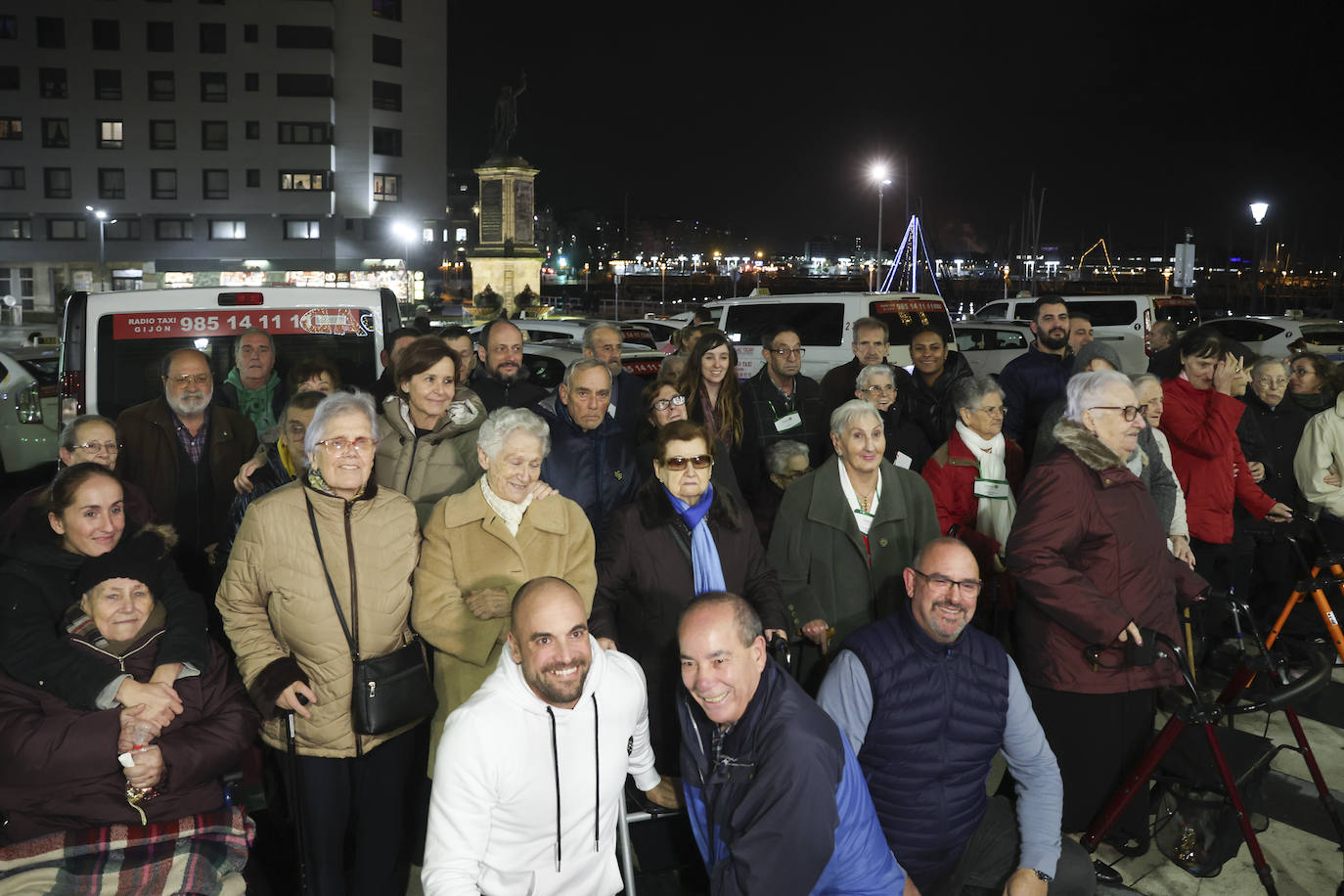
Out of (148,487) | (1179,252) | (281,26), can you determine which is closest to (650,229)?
(281,26)

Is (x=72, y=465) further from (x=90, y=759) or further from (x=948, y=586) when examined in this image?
(x=948, y=586)

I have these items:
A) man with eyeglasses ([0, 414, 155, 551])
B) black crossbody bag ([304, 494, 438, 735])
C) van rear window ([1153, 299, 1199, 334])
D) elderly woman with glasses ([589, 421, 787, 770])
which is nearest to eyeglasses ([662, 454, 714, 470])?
elderly woman with glasses ([589, 421, 787, 770])

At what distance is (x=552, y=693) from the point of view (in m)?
2.93

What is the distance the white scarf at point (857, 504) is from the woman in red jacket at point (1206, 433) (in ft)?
8.28

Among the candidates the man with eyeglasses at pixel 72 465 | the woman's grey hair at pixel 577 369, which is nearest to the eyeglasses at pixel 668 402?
the woman's grey hair at pixel 577 369

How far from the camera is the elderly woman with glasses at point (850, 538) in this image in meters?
4.58

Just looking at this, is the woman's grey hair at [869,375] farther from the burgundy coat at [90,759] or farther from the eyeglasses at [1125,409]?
the burgundy coat at [90,759]

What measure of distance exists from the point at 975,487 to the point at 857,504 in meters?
0.99

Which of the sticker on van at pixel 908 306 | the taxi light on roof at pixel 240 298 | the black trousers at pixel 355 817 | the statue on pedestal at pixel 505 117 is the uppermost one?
the statue on pedestal at pixel 505 117

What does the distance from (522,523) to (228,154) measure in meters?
56.9

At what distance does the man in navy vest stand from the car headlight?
37.5 ft

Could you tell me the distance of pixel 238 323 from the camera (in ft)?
21.1

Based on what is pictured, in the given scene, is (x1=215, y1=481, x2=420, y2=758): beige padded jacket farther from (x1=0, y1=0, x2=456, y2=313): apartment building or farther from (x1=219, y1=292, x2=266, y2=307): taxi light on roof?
(x1=0, y1=0, x2=456, y2=313): apartment building

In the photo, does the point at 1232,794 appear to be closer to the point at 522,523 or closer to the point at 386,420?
the point at 522,523
